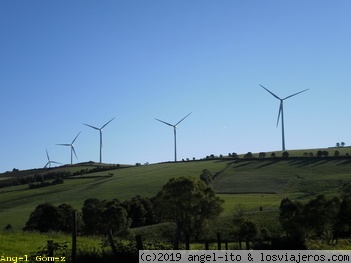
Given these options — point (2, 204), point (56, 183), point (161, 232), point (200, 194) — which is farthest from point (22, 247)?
point (56, 183)

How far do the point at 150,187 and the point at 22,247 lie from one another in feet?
356

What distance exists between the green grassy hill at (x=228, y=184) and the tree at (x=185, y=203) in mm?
25342

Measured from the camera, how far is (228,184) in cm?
13600

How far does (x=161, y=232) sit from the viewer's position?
7619cm

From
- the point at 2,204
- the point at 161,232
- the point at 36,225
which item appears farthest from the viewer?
the point at 2,204

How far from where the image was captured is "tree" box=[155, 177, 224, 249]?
211ft

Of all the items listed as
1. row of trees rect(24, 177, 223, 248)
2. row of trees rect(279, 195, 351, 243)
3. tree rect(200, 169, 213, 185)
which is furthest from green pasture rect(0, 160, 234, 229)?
row of trees rect(279, 195, 351, 243)

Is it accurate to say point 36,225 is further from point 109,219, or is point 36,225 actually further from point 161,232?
point 161,232

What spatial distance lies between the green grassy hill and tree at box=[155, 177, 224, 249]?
83.1 feet

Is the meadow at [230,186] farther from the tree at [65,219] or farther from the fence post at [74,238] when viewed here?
the fence post at [74,238]

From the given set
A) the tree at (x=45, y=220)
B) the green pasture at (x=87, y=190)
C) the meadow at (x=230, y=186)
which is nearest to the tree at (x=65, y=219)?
the tree at (x=45, y=220)

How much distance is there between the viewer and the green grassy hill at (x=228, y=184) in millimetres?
114062

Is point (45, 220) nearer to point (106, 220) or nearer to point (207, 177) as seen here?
point (106, 220)

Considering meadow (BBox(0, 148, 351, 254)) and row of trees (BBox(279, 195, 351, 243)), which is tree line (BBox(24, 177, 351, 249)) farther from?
meadow (BBox(0, 148, 351, 254))
